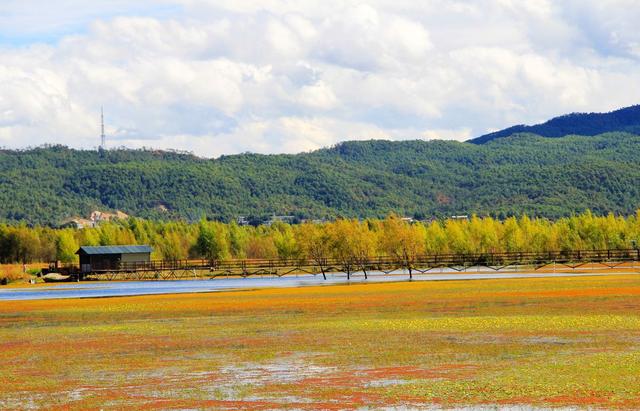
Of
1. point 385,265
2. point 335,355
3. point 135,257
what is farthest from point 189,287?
point 335,355

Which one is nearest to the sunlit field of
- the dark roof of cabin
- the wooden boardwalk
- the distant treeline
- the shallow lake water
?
the shallow lake water

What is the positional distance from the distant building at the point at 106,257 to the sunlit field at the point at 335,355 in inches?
3392

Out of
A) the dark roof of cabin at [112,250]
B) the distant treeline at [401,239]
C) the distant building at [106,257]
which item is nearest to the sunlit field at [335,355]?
the distant treeline at [401,239]

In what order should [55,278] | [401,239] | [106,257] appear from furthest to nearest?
[106,257]
[55,278]
[401,239]

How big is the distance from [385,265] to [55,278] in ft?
139

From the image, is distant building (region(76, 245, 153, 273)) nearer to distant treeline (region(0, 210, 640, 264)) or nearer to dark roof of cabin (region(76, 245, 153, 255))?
dark roof of cabin (region(76, 245, 153, 255))

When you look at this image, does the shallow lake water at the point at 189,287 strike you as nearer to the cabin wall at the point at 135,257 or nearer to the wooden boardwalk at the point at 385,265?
the wooden boardwalk at the point at 385,265

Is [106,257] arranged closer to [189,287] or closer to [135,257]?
[135,257]

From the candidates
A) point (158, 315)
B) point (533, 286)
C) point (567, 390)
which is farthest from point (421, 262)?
point (567, 390)

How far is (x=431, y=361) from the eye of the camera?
1302 inches

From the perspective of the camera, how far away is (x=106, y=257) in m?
149

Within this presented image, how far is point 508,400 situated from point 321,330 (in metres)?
18.7

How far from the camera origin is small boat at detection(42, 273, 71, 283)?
133125 millimetres

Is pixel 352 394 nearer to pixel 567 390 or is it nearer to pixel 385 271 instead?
pixel 567 390
